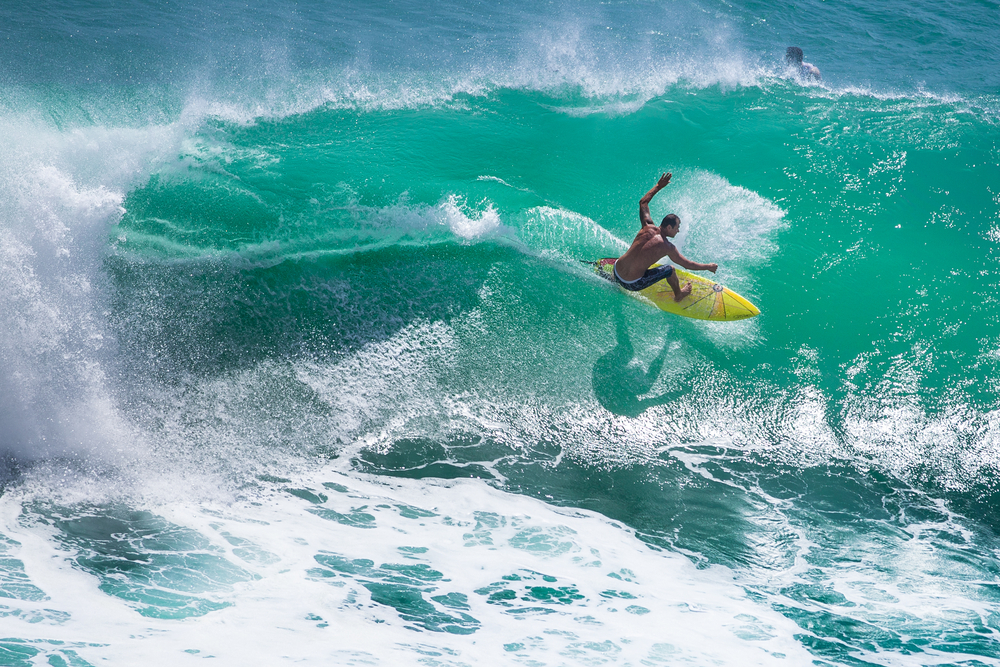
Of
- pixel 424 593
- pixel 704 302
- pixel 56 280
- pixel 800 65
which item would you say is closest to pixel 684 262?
pixel 704 302

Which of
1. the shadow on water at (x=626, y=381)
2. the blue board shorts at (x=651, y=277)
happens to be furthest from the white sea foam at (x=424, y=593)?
the blue board shorts at (x=651, y=277)

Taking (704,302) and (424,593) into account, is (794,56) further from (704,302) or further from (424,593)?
(424,593)

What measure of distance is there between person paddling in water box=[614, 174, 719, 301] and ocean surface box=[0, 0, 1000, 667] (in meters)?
0.59

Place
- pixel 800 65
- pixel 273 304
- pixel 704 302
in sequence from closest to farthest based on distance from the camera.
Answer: pixel 273 304
pixel 704 302
pixel 800 65

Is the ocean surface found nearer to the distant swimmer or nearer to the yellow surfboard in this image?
the yellow surfboard

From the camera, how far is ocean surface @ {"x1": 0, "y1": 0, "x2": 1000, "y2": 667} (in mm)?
7039

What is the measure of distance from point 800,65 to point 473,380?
11504 millimetres

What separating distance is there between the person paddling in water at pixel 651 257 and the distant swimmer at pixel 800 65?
817 cm

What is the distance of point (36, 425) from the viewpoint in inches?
301

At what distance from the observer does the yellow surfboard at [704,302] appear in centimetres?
912

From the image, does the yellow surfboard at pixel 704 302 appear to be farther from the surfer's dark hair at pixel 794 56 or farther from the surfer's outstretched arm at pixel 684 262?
the surfer's dark hair at pixel 794 56

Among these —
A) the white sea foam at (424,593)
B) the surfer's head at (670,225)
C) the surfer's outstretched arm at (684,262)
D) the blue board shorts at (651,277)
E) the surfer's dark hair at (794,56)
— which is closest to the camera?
the white sea foam at (424,593)

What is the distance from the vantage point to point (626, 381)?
28.5ft

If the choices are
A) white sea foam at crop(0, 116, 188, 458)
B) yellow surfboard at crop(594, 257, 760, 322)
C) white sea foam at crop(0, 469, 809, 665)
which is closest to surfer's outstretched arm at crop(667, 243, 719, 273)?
yellow surfboard at crop(594, 257, 760, 322)
